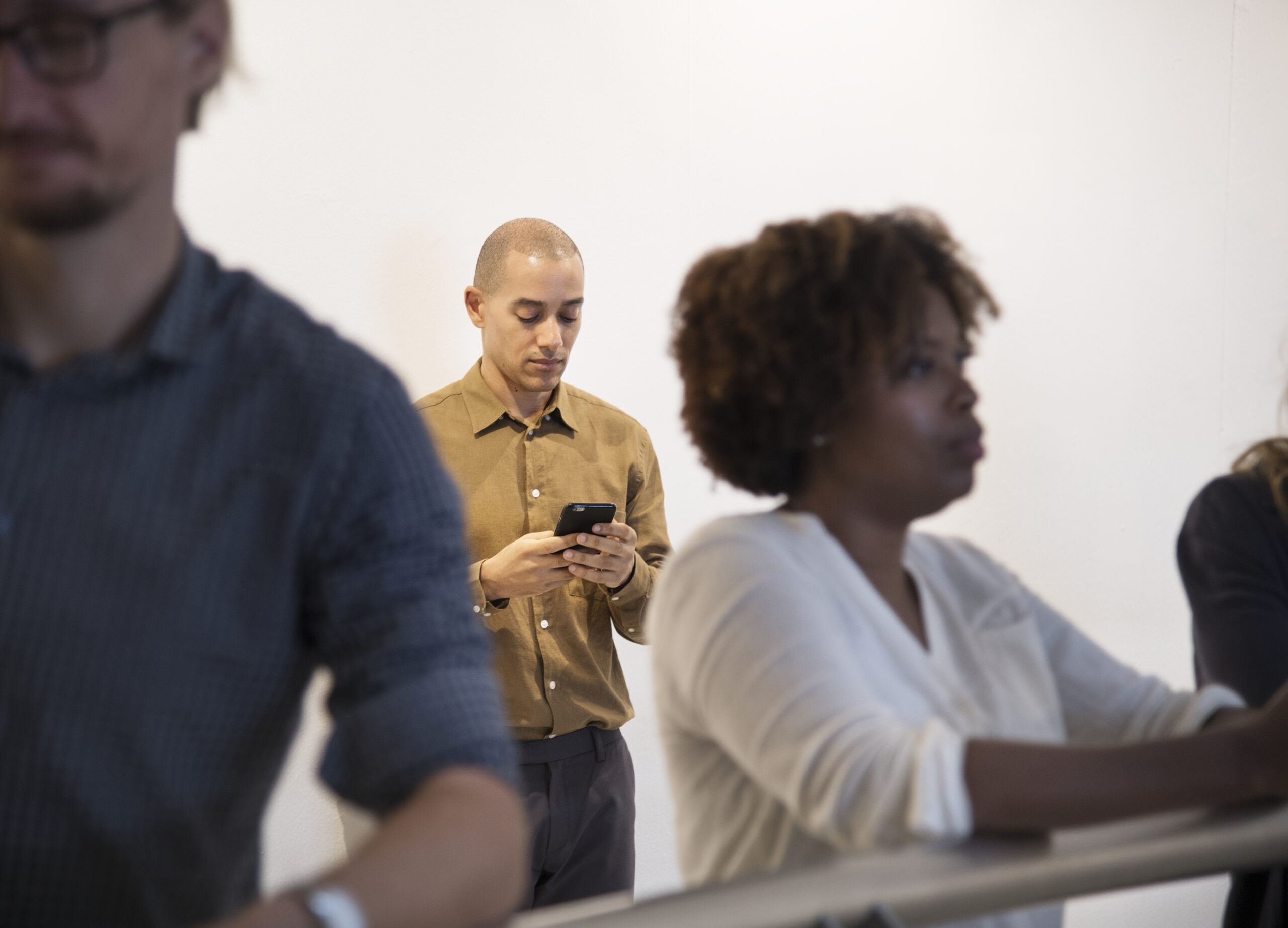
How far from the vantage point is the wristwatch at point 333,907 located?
1.69 feet

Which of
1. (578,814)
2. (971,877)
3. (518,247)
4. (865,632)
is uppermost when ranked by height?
(518,247)

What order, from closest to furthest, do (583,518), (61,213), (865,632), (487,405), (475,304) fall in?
(61,213), (865,632), (583,518), (487,405), (475,304)

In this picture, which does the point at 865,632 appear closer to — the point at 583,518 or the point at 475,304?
the point at 583,518

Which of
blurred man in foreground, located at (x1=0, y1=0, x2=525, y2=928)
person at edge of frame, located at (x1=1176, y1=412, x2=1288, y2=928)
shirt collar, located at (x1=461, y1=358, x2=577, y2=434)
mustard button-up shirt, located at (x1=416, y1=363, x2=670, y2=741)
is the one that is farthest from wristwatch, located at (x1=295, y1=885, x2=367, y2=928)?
shirt collar, located at (x1=461, y1=358, x2=577, y2=434)

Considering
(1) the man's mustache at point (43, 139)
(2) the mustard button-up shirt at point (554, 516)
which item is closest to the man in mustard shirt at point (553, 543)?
(2) the mustard button-up shirt at point (554, 516)

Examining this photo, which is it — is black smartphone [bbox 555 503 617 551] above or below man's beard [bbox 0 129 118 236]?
below

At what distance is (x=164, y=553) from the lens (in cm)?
64

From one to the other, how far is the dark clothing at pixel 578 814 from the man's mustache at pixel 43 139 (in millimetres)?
1425

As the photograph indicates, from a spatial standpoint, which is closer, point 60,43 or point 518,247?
point 60,43

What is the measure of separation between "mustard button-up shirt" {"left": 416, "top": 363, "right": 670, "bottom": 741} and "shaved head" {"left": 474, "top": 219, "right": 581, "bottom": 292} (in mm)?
175

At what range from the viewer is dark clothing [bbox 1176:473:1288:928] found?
864 millimetres

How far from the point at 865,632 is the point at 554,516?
1286 mm

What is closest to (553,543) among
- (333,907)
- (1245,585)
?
(1245,585)

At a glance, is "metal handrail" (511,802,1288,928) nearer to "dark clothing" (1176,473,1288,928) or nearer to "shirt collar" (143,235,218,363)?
"dark clothing" (1176,473,1288,928)
